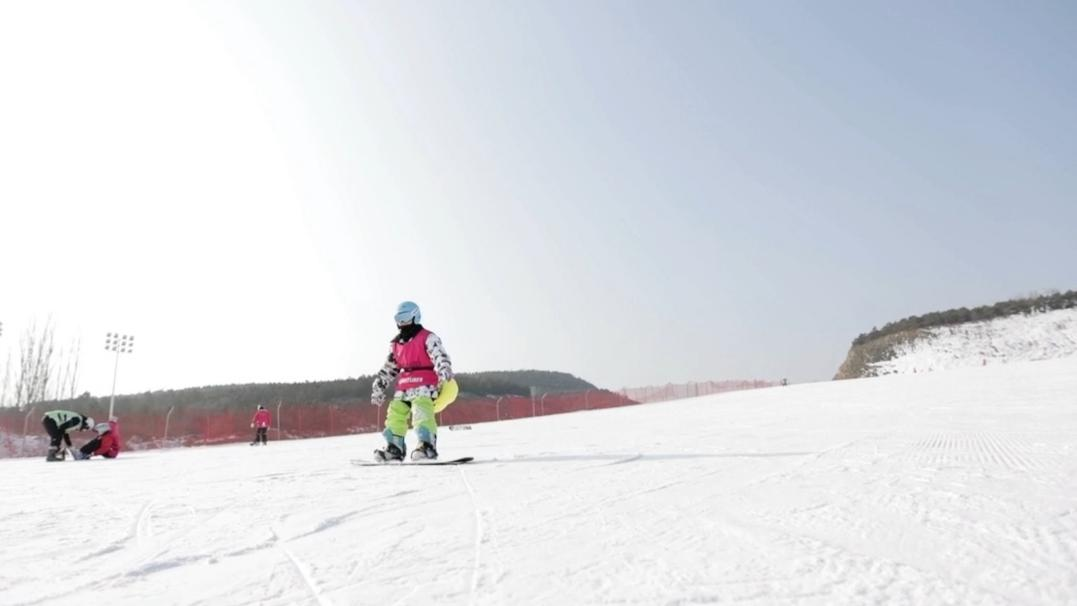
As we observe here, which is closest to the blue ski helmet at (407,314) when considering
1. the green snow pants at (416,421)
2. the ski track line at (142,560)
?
the green snow pants at (416,421)

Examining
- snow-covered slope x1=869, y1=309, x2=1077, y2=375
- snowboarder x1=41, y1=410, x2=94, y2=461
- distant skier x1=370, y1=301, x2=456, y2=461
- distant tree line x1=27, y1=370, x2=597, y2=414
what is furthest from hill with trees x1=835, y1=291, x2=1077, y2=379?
snowboarder x1=41, y1=410, x2=94, y2=461

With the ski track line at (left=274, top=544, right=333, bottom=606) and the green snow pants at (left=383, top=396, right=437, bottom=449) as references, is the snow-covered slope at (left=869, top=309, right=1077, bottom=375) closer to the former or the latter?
A: the green snow pants at (left=383, top=396, right=437, bottom=449)

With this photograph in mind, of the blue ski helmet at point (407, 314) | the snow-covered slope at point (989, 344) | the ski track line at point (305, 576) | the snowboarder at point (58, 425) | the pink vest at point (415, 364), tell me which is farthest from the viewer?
the snow-covered slope at point (989, 344)

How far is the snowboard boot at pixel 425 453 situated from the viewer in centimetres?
568

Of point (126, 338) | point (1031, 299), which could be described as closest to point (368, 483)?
point (126, 338)

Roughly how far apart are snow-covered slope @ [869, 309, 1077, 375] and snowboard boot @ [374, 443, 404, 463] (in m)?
52.7

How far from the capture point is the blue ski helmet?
6648mm

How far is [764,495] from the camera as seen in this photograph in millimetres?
2697

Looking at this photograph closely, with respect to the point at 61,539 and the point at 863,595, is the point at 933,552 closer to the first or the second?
the point at 863,595

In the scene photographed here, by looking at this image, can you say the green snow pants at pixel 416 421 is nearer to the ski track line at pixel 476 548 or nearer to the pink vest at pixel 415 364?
the pink vest at pixel 415 364

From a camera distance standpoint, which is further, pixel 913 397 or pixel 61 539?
pixel 913 397

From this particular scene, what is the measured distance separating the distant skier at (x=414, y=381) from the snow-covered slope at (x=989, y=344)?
52.3 metres

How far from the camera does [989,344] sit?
173 feet

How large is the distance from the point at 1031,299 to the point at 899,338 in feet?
38.9
